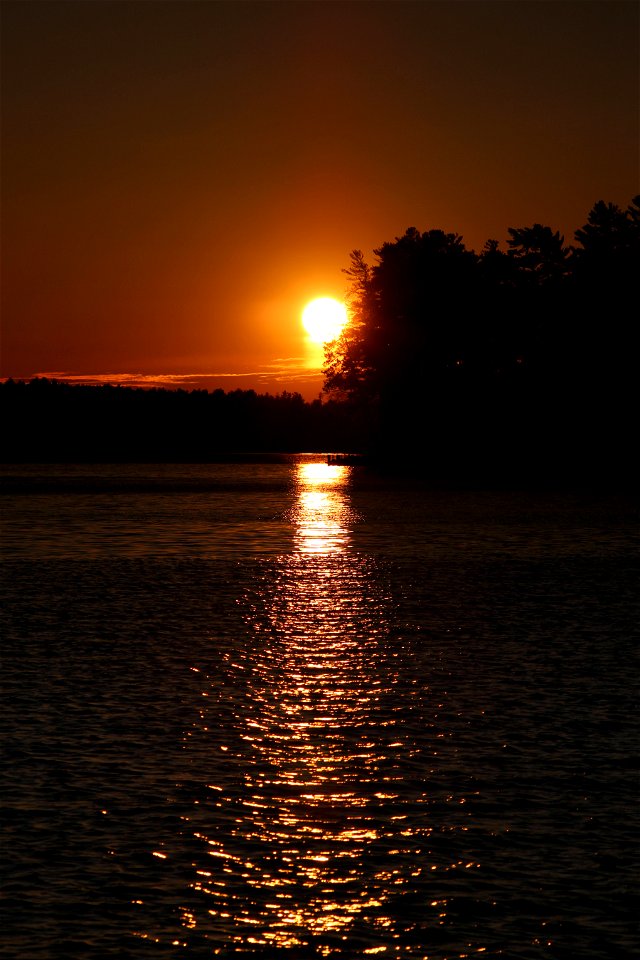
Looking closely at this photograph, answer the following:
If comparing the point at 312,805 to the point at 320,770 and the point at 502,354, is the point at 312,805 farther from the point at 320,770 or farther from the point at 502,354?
the point at 502,354

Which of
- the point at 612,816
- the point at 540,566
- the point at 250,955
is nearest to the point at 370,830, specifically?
the point at 612,816

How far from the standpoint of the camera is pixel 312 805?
9891 millimetres

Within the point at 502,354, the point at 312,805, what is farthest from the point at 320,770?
the point at 502,354

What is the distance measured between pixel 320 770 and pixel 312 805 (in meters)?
1.11

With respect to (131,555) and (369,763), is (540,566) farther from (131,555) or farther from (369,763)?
(369,763)

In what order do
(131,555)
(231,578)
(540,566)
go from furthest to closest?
(131,555), (540,566), (231,578)

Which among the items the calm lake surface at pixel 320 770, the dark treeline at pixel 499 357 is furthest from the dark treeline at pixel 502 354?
the calm lake surface at pixel 320 770

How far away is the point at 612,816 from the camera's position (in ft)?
31.6

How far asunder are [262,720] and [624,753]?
10.6 feet

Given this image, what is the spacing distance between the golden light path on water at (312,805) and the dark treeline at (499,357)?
84860mm

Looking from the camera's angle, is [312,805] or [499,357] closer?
[312,805]

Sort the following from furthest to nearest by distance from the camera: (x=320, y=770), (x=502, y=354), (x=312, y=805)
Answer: (x=502, y=354) → (x=320, y=770) → (x=312, y=805)

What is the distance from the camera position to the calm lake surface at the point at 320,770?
7.57 meters

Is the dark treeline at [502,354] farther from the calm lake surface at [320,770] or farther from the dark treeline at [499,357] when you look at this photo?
the calm lake surface at [320,770]
